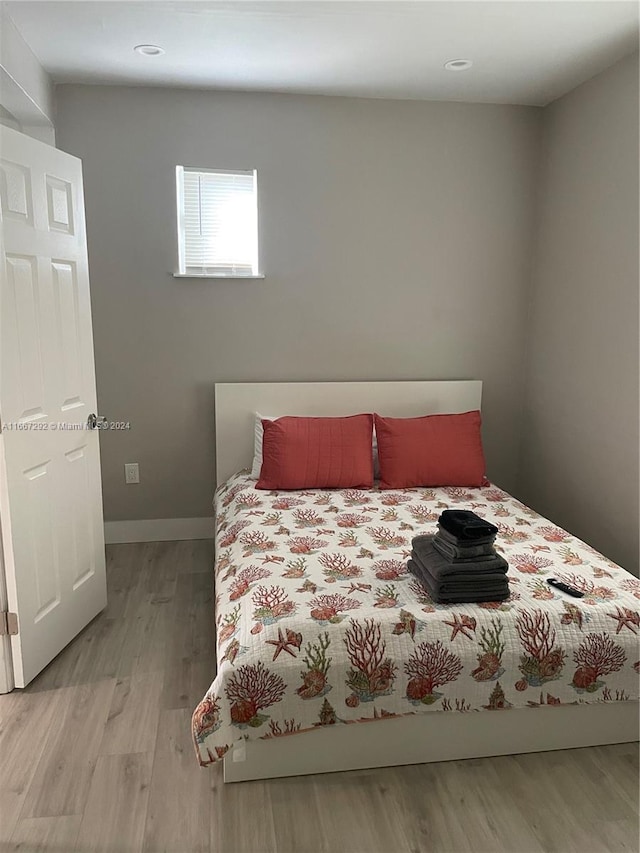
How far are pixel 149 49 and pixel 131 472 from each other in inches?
83.9

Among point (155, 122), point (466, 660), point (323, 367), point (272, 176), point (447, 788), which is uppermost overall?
point (155, 122)

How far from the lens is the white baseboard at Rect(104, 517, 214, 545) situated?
12.1ft

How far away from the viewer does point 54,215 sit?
2.47m

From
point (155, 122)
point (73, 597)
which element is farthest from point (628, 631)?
point (155, 122)

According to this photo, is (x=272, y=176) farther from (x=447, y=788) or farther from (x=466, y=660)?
(x=447, y=788)

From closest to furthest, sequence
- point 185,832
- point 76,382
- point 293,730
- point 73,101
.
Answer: point 185,832
point 293,730
point 76,382
point 73,101

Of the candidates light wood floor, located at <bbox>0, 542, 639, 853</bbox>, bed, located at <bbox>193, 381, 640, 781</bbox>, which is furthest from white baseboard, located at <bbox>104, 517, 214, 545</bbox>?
bed, located at <bbox>193, 381, 640, 781</bbox>

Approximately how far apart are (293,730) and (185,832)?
1.26 feet

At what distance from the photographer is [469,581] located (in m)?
2.06

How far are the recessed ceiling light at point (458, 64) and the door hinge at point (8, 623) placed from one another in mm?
2998

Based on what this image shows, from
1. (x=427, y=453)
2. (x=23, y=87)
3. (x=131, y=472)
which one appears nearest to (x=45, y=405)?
(x=131, y=472)

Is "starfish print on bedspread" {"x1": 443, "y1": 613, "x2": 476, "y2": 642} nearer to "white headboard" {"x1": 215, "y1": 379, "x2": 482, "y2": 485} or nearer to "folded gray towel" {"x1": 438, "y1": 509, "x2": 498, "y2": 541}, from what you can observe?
"folded gray towel" {"x1": 438, "y1": 509, "x2": 498, "y2": 541}

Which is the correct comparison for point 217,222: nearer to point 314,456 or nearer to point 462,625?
point 314,456

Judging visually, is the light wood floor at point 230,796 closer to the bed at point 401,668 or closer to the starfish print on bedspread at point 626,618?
the bed at point 401,668
